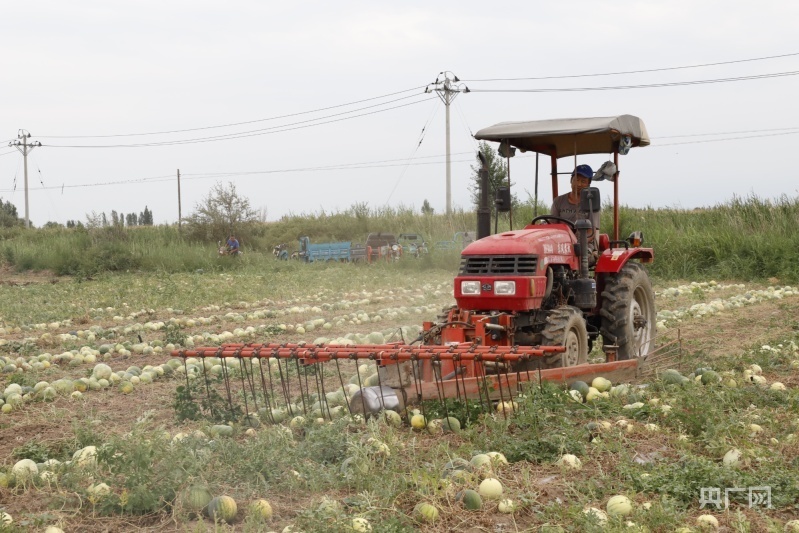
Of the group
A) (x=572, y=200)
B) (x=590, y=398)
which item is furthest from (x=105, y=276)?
(x=590, y=398)

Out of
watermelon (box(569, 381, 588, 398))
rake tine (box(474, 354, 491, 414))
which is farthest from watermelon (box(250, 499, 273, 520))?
watermelon (box(569, 381, 588, 398))

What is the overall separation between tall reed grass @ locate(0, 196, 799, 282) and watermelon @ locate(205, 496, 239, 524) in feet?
26.7

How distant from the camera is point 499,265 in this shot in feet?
24.2

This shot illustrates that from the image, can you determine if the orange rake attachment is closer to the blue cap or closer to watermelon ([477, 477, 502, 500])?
watermelon ([477, 477, 502, 500])

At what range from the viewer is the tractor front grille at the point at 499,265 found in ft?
23.8

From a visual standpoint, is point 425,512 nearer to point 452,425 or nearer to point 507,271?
point 452,425

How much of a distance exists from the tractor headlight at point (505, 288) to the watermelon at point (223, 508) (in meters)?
3.51

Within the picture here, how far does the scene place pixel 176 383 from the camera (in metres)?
8.80

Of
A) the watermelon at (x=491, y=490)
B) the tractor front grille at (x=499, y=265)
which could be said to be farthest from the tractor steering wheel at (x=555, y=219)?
the watermelon at (x=491, y=490)

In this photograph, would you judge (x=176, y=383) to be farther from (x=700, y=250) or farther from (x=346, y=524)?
(x=700, y=250)

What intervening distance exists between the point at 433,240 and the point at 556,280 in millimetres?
24348

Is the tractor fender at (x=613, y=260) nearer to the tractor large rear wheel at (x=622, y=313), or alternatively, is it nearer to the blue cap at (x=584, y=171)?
the tractor large rear wheel at (x=622, y=313)

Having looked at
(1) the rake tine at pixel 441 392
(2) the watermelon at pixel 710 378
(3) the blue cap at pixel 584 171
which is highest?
(3) the blue cap at pixel 584 171

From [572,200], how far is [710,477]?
4.47 meters
